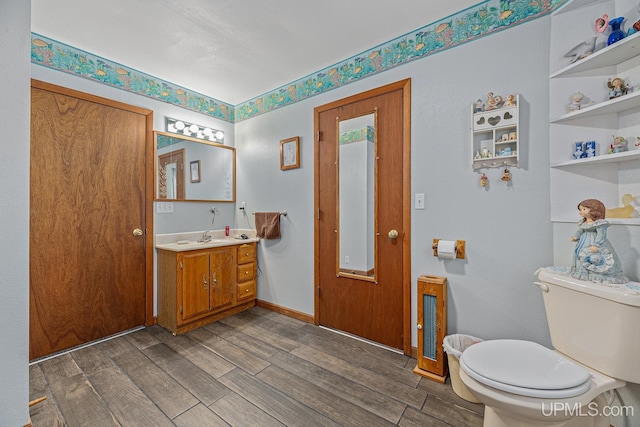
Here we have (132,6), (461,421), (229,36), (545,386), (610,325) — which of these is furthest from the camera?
(229,36)

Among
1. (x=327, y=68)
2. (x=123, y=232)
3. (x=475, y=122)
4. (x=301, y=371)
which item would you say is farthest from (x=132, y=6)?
(x=301, y=371)

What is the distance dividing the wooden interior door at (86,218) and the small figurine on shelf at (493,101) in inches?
113

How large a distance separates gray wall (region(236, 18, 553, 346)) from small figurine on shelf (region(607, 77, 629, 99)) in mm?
261

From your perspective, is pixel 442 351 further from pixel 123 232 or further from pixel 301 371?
pixel 123 232

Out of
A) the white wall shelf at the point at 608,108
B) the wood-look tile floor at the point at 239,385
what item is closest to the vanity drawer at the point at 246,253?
the wood-look tile floor at the point at 239,385

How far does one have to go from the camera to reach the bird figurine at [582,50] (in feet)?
4.58

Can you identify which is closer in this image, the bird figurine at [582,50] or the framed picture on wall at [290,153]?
the bird figurine at [582,50]

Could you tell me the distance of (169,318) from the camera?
8.14ft

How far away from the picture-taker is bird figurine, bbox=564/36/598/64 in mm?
1397

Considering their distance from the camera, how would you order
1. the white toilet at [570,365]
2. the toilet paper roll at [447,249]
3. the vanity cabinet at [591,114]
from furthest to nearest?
the toilet paper roll at [447,249], the vanity cabinet at [591,114], the white toilet at [570,365]

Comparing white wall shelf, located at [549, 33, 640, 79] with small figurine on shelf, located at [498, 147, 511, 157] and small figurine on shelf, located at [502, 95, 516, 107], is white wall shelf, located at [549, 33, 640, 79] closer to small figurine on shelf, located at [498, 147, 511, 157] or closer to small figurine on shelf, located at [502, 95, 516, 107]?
small figurine on shelf, located at [502, 95, 516, 107]

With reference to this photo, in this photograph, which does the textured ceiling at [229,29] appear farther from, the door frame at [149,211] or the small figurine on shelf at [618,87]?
the small figurine on shelf at [618,87]

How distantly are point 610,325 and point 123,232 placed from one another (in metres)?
3.30

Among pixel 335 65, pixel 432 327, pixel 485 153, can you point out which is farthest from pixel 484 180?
pixel 335 65
